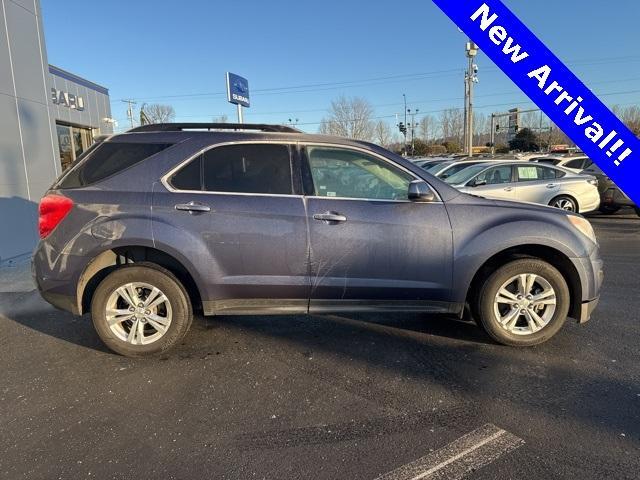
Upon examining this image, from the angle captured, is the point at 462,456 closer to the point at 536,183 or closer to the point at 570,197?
the point at 536,183

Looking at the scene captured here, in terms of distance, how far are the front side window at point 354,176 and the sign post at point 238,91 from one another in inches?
421

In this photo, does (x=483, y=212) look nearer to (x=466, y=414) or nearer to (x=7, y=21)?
(x=466, y=414)

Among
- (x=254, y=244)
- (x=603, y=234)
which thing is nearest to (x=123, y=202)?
(x=254, y=244)

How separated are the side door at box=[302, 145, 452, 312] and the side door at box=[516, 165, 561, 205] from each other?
8074 millimetres

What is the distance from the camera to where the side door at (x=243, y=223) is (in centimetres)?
369

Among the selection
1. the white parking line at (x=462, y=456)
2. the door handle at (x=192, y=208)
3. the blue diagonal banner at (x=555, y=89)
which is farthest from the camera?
the door handle at (x=192, y=208)

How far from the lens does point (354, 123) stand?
5228 centimetres

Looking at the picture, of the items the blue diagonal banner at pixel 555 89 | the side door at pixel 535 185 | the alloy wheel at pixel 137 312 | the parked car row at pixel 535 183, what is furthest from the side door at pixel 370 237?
the side door at pixel 535 185

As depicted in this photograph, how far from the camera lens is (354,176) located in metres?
3.88

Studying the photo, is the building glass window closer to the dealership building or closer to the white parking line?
the dealership building

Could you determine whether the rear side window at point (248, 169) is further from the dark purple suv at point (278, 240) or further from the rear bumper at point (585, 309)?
the rear bumper at point (585, 309)

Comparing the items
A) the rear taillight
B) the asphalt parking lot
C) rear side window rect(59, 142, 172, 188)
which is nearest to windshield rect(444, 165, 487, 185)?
the asphalt parking lot

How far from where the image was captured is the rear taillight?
3.71m

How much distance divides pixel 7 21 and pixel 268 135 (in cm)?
646
